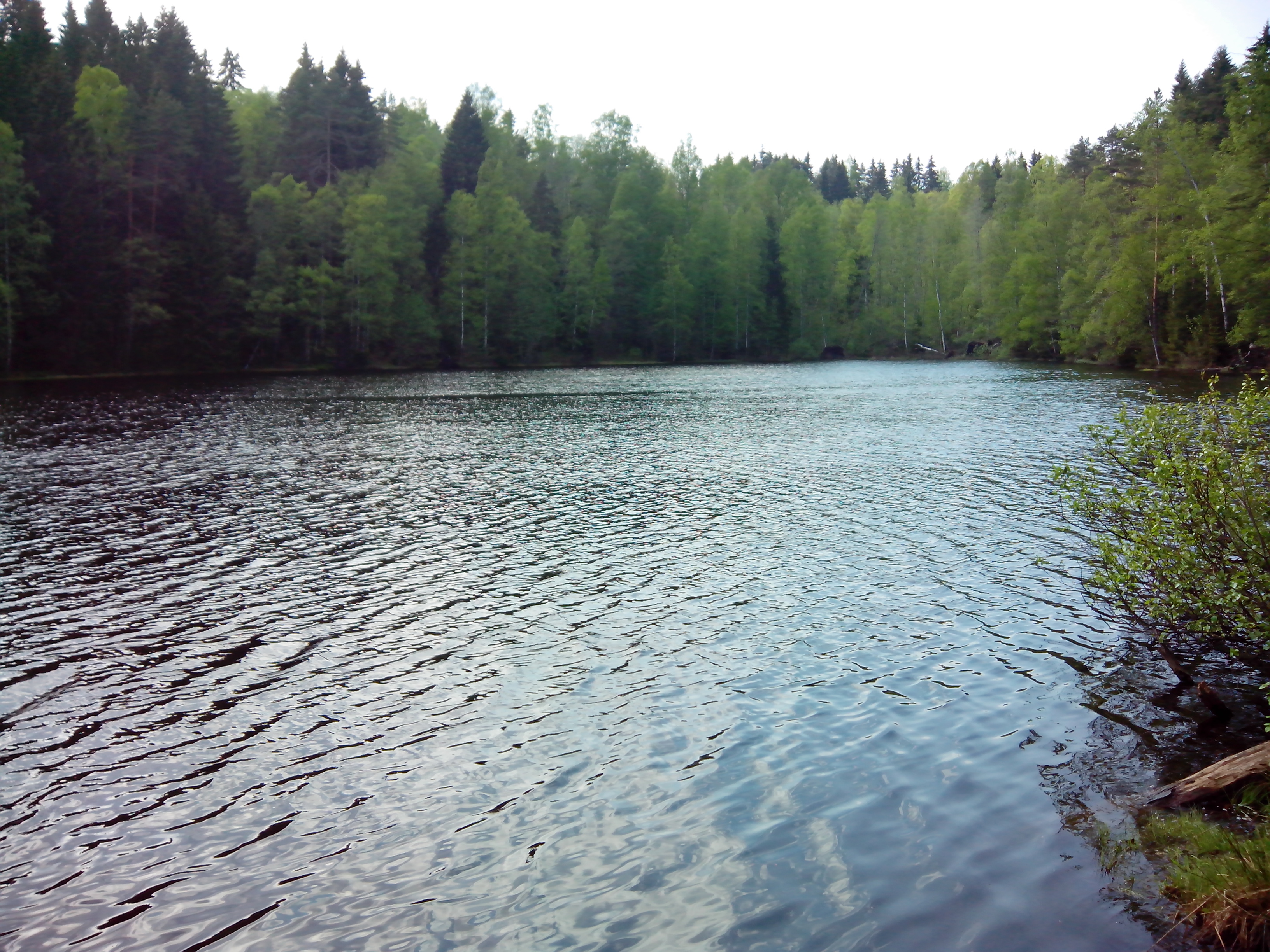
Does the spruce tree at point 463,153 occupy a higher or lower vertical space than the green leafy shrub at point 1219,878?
higher

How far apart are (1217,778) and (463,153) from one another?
391 ft

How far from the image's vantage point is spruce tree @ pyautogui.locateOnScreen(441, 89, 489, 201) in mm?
115938

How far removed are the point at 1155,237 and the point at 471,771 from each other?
284 feet

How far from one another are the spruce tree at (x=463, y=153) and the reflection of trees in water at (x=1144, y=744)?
112 meters

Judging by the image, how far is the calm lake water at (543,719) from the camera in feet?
28.1

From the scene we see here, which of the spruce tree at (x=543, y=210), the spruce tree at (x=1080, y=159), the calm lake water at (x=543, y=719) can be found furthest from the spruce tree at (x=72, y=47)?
the spruce tree at (x=1080, y=159)

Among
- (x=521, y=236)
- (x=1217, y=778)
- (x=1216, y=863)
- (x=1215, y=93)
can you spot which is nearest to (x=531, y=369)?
(x=521, y=236)

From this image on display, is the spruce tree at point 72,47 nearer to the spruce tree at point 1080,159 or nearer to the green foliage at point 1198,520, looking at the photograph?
the green foliage at point 1198,520

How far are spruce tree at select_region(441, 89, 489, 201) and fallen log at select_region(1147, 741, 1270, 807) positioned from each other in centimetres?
11490

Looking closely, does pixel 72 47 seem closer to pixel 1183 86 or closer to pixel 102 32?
pixel 102 32

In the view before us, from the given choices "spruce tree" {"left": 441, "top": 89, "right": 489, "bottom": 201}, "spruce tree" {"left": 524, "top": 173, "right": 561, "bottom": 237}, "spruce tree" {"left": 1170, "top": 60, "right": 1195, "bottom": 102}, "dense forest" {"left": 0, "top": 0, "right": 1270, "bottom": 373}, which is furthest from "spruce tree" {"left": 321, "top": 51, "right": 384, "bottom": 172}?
"spruce tree" {"left": 1170, "top": 60, "right": 1195, "bottom": 102}

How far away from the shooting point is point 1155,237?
262 ft

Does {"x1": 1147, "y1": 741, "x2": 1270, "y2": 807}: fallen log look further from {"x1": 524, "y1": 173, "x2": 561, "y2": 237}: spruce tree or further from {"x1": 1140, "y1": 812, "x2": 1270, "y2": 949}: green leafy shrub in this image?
{"x1": 524, "y1": 173, "x2": 561, "y2": 237}: spruce tree

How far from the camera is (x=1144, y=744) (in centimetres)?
1151
